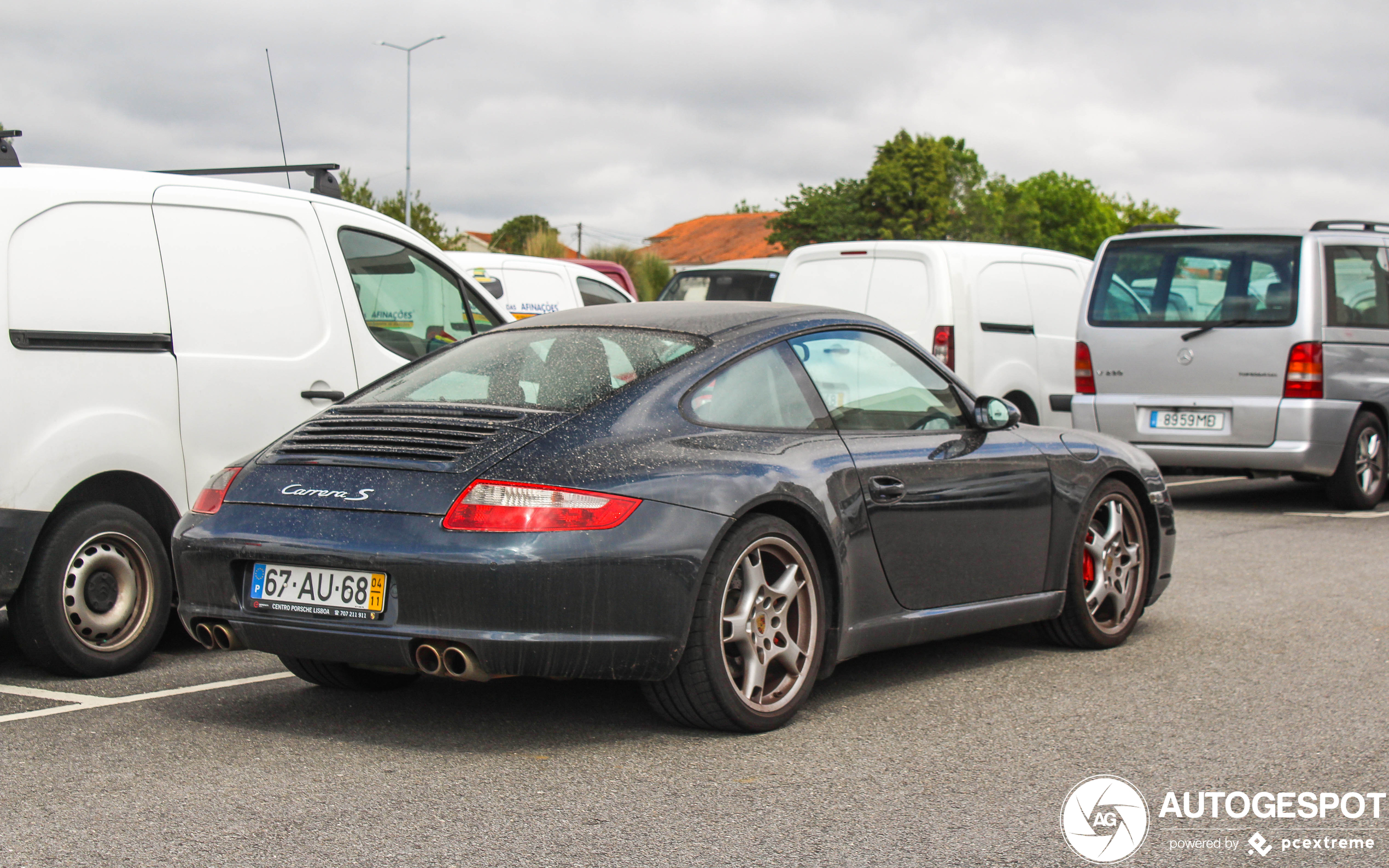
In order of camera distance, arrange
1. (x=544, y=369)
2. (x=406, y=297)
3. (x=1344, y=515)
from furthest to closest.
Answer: (x=1344, y=515) → (x=406, y=297) → (x=544, y=369)

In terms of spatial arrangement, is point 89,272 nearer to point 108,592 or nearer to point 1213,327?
point 108,592

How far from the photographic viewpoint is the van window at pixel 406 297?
715 centimetres

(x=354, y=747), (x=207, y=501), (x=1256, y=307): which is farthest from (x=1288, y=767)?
(x=1256, y=307)

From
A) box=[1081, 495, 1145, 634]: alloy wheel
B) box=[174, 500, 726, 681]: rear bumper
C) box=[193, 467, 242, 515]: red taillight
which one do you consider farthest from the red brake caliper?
box=[193, 467, 242, 515]: red taillight

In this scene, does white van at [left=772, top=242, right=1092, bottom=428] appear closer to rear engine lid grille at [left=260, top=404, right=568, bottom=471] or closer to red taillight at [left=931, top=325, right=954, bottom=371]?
red taillight at [left=931, top=325, right=954, bottom=371]

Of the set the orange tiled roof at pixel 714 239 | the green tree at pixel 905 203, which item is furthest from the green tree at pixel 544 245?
the orange tiled roof at pixel 714 239

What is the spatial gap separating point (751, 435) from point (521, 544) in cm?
99

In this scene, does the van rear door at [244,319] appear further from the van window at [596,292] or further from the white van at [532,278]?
the van window at [596,292]

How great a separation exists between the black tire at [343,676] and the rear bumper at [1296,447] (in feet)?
23.9

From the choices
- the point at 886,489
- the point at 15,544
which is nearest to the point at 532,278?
the point at 15,544

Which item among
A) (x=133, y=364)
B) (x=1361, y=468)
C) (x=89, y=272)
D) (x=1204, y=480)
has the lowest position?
(x=1204, y=480)

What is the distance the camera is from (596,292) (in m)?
15.3

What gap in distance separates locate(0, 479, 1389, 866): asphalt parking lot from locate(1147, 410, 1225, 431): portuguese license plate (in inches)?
196

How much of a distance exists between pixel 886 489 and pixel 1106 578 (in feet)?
4.99
